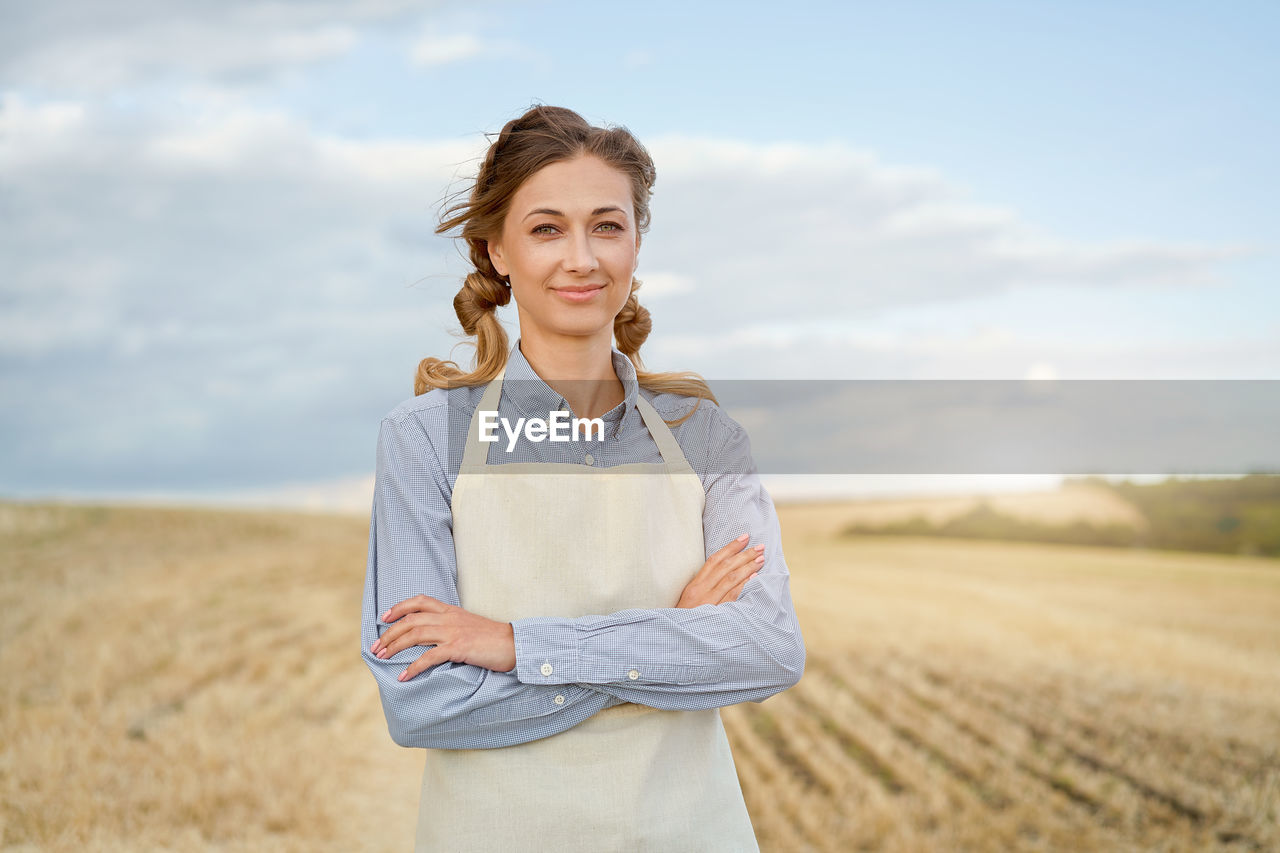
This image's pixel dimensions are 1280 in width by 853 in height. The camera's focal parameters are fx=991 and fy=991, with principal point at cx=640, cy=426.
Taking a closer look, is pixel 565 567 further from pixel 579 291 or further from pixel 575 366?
pixel 579 291

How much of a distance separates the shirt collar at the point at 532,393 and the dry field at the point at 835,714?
11.6ft

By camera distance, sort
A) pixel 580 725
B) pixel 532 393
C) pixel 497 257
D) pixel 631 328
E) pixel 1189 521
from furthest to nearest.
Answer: pixel 1189 521 < pixel 631 328 < pixel 497 257 < pixel 532 393 < pixel 580 725

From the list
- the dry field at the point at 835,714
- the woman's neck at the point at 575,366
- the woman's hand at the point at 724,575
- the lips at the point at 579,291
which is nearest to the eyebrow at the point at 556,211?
the lips at the point at 579,291

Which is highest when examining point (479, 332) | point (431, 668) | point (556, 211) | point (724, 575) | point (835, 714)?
point (556, 211)

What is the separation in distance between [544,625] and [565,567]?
0.64ft

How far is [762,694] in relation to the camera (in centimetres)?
242

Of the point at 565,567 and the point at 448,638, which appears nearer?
the point at 448,638

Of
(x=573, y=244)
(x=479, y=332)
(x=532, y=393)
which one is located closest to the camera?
(x=573, y=244)

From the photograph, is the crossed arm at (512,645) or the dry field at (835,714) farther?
the dry field at (835,714)

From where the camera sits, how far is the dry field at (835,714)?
541cm

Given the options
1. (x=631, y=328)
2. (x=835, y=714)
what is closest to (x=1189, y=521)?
(x=835, y=714)

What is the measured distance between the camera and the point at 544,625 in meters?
2.26

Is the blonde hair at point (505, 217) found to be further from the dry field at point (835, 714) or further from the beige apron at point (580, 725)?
the dry field at point (835, 714)

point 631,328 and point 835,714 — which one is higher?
point 631,328
